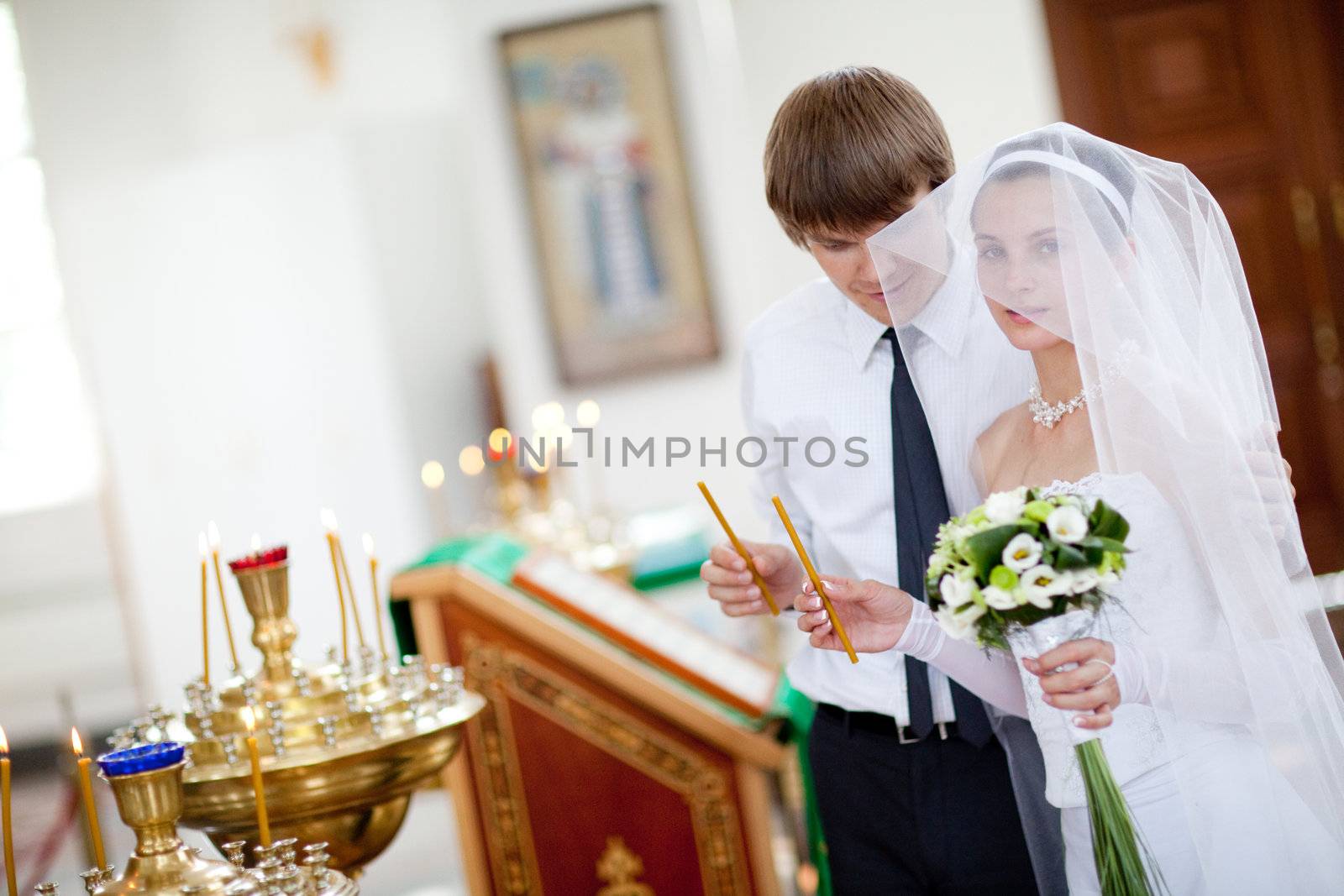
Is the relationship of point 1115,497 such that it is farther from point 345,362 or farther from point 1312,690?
point 345,362

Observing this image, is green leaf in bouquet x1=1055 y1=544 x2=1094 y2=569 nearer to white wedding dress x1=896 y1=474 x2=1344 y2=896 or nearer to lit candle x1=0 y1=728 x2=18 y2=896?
white wedding dress x1=896 y1=474 x2=1344 y2=896

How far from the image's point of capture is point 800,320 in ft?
6.81

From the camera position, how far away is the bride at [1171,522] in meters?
1.57

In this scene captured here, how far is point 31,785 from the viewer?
22.0 ft

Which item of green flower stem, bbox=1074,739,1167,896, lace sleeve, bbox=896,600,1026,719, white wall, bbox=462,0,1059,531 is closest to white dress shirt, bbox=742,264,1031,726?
lace sleeve, bbox=896,600,1026,719

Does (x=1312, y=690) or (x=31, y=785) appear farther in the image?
(x=31, y=785)

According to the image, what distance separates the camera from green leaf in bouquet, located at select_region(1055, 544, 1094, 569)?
1380 mm

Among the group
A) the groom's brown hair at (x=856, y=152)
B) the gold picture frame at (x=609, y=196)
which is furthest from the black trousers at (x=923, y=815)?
the gold picture frame at (x=609, y=196)

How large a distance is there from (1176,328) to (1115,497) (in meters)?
0.23

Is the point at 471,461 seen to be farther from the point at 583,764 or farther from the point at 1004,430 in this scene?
the point at 1004,430

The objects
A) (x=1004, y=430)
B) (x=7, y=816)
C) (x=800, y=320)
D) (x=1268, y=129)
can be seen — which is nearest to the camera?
(x=7, y=816)

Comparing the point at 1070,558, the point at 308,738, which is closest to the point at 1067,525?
the point at 1070,558

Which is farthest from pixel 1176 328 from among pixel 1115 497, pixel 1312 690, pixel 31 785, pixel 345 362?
pixel 31 785

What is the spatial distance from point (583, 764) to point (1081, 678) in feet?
4.31
